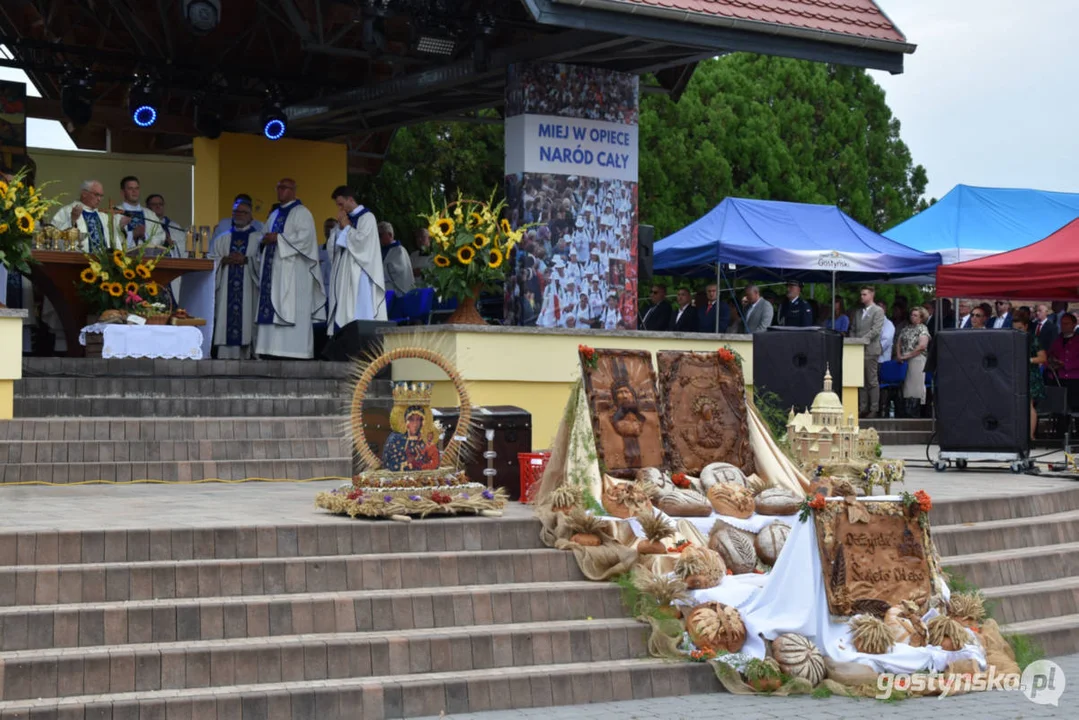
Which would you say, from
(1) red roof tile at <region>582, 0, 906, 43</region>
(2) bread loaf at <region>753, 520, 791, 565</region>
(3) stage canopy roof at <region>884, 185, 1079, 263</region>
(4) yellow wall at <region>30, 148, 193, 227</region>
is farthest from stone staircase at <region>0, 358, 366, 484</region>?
(3) stage canopy roof at <region>884, 185, 1079, 263</region>

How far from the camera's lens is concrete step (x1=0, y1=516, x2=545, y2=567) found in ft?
25.6

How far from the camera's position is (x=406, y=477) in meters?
9.12

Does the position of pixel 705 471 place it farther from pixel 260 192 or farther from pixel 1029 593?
pixel 260 192

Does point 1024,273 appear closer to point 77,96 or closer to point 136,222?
point 136,222

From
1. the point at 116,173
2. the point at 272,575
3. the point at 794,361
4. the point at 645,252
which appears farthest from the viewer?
the point at 116,173

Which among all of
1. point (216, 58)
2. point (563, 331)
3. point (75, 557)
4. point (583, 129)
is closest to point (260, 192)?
point (216, 58)

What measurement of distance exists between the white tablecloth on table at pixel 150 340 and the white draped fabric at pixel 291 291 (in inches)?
92.4

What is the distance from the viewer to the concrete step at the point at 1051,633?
30.4 feet

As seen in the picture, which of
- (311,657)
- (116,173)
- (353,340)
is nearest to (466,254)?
(353,340)

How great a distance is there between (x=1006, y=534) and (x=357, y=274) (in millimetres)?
7267

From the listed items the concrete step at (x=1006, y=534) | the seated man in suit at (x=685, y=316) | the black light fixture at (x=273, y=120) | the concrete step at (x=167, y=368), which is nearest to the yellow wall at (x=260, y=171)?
the black light fixture at (x=273, y=120)

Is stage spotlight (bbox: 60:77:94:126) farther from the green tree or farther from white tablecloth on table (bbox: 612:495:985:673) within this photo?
the green tree

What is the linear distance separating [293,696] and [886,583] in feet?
10.6

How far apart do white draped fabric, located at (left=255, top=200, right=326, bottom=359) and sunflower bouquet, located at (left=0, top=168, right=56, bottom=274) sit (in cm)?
351
